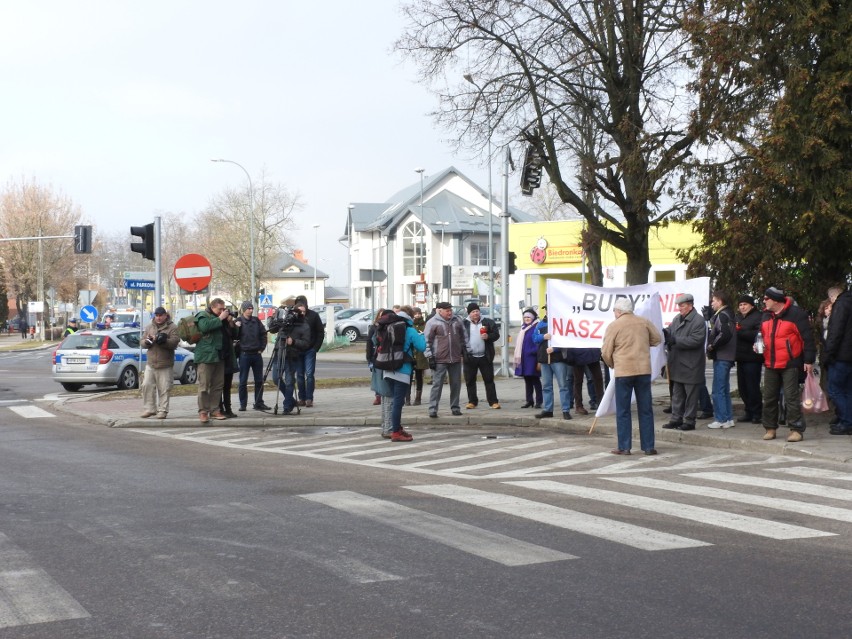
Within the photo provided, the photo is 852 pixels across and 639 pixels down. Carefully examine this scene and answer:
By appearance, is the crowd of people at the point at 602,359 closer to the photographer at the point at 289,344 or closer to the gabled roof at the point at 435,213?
the photographer at the point at 289,344

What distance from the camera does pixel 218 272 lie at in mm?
84062

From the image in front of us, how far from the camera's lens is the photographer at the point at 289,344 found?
57.6 ft

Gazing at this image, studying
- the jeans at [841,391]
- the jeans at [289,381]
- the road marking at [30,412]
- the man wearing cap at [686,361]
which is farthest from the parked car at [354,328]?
the jeans at [841,391]

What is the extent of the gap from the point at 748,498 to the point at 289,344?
9859 mm

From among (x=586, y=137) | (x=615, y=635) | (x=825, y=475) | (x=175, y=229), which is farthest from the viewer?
(x=175, y=229)

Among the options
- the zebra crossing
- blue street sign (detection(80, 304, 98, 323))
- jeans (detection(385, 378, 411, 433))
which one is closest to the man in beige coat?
the zebra crossing

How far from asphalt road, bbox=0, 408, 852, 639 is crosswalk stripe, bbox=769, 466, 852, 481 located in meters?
0.03

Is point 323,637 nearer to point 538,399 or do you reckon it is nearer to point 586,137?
point 538,399

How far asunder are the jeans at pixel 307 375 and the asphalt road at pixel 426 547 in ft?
19.7

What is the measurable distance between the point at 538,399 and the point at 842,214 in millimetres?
6335

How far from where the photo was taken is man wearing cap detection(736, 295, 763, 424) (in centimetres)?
1407

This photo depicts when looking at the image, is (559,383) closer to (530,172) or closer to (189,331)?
(189,331)

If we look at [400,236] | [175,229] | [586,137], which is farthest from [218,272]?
[586,137]

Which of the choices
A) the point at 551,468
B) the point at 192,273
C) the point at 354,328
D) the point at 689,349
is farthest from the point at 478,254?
the point at 551,468
